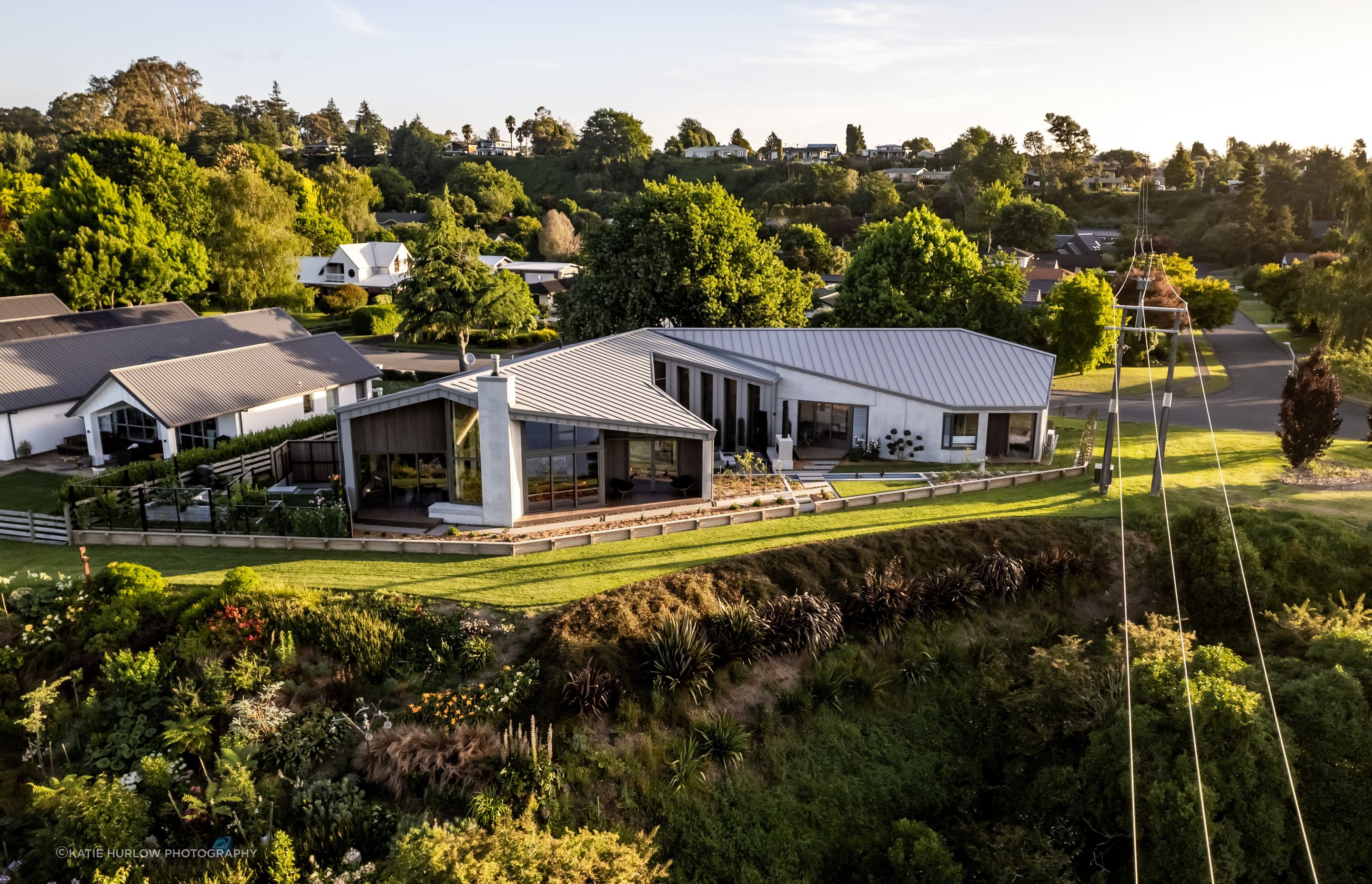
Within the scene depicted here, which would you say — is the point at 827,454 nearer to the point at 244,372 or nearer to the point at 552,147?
the point at 244,372

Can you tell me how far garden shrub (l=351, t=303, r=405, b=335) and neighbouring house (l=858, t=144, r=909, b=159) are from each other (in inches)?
4636

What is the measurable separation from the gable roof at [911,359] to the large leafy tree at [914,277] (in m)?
8.01

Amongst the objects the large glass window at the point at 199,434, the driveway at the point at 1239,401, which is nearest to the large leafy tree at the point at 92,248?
the large glass window at the point at 199,434

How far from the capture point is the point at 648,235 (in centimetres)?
3938

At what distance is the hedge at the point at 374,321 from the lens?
205ft

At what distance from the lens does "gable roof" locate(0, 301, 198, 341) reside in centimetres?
3922

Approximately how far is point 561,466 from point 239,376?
54.6 ft

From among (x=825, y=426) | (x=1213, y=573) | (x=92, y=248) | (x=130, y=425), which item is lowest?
(x=1213, y=573)

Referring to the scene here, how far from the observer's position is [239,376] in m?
33.5

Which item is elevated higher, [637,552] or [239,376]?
[239,376]

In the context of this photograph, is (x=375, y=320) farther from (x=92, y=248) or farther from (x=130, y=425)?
(x=130, y=425)

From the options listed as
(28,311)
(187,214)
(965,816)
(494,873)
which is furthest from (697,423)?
(187,214)

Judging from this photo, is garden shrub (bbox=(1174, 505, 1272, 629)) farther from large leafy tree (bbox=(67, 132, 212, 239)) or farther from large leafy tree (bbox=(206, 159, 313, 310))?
large leafy tree (bbox=(67, 132, 212, 239))

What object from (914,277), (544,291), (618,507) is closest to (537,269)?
(544,291)
